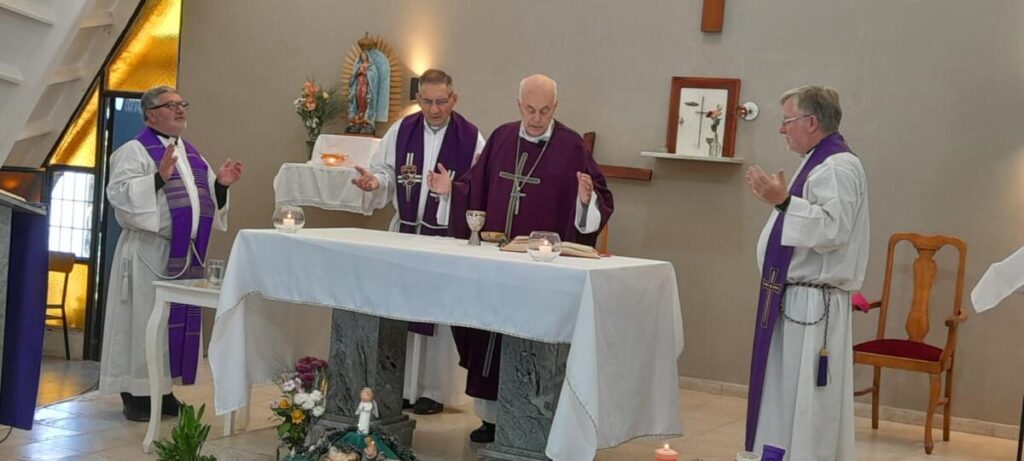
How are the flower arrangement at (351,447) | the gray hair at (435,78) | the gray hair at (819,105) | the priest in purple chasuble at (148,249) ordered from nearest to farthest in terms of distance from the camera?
the flower arrangement at (351,447), the gray hair at (819,105), the priest in purple chasuble at (148,249), the gray hair at (435,78)

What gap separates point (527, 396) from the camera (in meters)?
4.49

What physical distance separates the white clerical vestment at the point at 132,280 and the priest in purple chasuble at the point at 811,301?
9.76ft

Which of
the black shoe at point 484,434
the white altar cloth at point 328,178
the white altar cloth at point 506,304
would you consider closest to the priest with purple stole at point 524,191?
the black shoe at point 484,434

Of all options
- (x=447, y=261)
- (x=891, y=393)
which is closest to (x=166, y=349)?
(x=447, y=261)

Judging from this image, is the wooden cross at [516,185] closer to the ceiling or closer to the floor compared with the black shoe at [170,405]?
closer to the ceiling

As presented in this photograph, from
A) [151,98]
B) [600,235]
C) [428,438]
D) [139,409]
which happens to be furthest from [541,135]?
[139,409]

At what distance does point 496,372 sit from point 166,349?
1.64 meters

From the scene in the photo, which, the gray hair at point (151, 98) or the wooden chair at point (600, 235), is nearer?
the gray hair at point (151, 98)

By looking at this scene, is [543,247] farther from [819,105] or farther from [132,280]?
[132,280]

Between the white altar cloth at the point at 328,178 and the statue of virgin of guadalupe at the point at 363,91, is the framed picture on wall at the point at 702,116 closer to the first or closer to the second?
the white altar cloth at the point at 328,178

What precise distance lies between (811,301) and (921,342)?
7.23 ft

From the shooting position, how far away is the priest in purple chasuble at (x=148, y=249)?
5742mm

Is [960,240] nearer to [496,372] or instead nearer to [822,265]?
[822,265]

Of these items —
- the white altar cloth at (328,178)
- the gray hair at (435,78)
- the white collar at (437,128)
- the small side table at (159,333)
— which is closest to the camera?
the small side table at (159,333)
